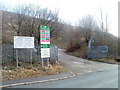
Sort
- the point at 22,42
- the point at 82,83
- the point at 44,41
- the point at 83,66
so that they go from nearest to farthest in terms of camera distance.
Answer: the point at 82,83, the point at 22,42, the point at 44,41, the point at 83,66

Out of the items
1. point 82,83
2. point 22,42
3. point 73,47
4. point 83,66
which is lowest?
point 83,66

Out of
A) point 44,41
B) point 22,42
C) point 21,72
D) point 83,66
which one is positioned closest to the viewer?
point 21,72

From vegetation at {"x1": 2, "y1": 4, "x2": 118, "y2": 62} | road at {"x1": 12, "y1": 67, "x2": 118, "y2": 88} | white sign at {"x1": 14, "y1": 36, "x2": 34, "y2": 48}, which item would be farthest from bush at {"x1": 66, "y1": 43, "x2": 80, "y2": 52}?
road at {"x1": 12, "y1": 67, "x2": 118, "y2": 88}

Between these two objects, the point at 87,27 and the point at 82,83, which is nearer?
the point at 82,83

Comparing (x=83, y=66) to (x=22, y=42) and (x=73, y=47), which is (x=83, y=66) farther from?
(x=73, y=47)

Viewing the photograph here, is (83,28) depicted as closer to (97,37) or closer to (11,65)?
(97,37)

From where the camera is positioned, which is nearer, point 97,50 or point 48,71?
→ point 48,71

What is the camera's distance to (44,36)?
14578 millimetres

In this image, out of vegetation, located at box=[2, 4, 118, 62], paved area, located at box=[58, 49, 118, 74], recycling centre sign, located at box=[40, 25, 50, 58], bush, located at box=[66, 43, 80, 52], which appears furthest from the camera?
bush, located at box=[66, 43, 80, 52]

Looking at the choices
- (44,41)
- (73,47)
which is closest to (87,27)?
(73,47)

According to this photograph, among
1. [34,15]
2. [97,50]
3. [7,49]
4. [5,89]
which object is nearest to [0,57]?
[7,49]

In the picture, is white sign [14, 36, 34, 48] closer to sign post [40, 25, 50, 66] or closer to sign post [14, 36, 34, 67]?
sign post [14, 36, 34, 67]

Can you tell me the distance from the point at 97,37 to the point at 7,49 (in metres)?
23.0

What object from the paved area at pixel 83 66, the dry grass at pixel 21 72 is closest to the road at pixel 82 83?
the dry grass at pixel 21 72
